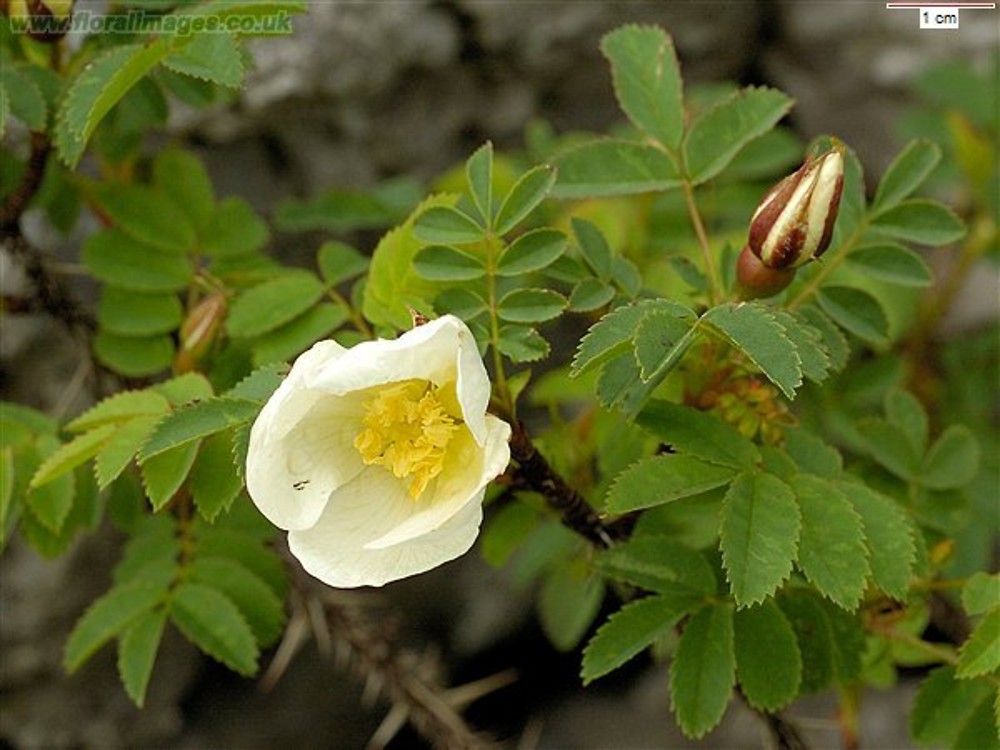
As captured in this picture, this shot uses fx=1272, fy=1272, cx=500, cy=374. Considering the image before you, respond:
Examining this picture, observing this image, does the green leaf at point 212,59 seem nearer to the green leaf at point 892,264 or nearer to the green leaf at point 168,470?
the green leaf at point 168,470

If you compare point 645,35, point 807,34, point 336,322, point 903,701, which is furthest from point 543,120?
point 903,701

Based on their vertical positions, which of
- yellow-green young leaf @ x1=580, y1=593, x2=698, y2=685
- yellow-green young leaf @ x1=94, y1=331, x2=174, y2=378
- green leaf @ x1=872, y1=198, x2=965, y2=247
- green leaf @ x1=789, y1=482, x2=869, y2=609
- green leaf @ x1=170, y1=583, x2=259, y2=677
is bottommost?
green leaf @ x1=170, y1=583, x2=259, y2=677

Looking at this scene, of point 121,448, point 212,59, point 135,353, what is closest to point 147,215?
point 135,353

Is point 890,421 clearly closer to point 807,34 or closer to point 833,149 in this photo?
point 833,149

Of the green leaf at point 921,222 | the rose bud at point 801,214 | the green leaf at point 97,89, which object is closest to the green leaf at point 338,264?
the green leaf at point 97,89

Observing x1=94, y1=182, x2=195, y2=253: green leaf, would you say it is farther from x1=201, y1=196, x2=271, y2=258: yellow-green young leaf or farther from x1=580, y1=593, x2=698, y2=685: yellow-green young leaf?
x1=580, y1=593, x2=698, y2=685: yellow-green young leaf

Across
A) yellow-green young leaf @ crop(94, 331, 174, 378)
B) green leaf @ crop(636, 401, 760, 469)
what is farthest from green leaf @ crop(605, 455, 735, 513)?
yellow-green young leaf @ crop(94, 331, 174, 378)

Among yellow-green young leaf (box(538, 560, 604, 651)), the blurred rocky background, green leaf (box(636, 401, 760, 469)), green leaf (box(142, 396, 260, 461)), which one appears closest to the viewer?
green leaf (box(142, 396, 260, 461))
